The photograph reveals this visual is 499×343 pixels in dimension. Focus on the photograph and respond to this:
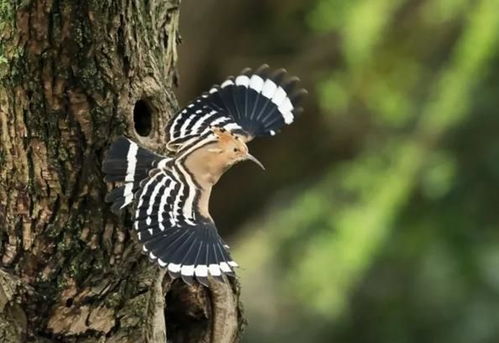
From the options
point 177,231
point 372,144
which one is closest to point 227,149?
point 177,231

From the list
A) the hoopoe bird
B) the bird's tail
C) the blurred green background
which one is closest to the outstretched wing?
the hoopoe bird

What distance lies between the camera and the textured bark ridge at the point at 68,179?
2.74 m

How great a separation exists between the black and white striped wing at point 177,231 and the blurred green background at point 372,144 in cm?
229

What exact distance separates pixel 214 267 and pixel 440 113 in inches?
102

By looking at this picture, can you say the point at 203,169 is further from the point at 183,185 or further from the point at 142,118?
the point at 142,118

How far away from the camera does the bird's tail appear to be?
264cm

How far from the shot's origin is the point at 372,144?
17.7 ft

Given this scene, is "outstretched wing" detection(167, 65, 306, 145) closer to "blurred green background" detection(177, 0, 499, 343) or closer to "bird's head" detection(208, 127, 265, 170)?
"bird's head" detection(208, 127, 265, 170)

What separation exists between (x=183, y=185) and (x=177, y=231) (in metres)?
0.11

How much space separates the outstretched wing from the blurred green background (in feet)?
6.21

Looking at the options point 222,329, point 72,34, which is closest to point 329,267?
point 222,329

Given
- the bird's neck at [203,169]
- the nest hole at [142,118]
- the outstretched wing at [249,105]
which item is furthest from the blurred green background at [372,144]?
the bird's neck at [203,169]

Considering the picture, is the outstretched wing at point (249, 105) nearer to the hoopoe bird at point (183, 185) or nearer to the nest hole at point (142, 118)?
the hoopoe bird at point (183, 185)

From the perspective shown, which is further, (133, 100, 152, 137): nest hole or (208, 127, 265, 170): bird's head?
(133, 100, 152, 137): nest hole
